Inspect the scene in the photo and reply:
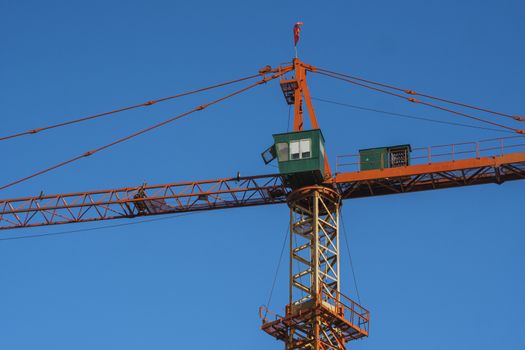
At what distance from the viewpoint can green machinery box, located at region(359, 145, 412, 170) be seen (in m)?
81.7

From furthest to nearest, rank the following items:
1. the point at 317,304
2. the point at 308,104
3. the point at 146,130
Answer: the point at 146,130 < the point at 308,104 < the point at 317,304

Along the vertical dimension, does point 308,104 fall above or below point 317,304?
above

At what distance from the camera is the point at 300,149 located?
80688 millimetres

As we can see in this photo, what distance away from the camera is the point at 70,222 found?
293 feet

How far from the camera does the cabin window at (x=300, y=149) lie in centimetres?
8044

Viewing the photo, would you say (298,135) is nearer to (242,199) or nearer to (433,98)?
(242,199)

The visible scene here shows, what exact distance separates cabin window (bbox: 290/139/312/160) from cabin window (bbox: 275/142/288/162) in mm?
335

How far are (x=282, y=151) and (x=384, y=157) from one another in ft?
Answer: 21.7

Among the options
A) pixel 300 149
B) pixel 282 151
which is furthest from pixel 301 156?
pixel 282 151

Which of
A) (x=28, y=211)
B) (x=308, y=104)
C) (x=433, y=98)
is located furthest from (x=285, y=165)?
(x=28, y=211)

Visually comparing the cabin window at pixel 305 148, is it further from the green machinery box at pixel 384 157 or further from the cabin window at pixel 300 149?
the green machinery box at pixel 384 157

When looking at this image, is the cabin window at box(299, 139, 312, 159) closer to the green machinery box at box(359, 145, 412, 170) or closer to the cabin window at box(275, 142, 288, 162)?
the cabin window at box(275, 142, 288, 162)

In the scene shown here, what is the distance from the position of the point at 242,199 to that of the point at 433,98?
49.5 ft

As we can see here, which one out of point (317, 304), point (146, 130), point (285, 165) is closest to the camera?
point (317, 304)
